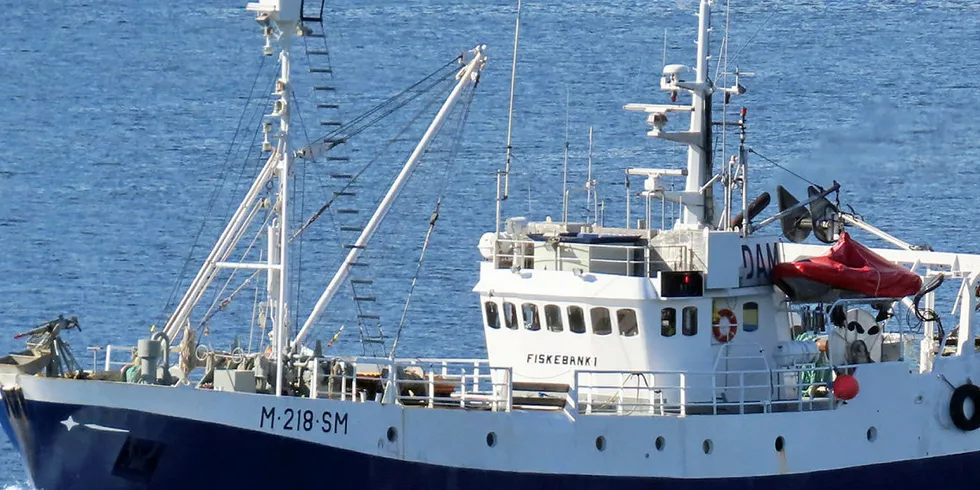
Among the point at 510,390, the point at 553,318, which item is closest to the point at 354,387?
the point at 510,390

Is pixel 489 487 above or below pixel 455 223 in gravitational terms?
below

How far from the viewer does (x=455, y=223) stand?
70688 millimetres

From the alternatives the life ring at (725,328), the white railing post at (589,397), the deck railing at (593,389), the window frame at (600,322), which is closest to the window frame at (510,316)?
the deck railing at (593,389)

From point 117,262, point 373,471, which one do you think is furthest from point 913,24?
point 373,471

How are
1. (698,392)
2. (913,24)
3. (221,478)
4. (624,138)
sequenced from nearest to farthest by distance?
(221,478), (698,392), (624,138), (913,24)

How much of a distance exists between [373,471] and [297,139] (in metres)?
40.1

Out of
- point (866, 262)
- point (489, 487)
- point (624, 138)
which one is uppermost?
point (624, 138)

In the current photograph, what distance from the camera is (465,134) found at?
82.0 metres

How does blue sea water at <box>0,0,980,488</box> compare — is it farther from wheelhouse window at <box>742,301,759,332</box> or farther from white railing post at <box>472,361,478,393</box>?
white railing post at <box>472,361,478,393</box>

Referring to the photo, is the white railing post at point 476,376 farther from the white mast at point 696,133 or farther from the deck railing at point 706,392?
the white mast at point 696,133

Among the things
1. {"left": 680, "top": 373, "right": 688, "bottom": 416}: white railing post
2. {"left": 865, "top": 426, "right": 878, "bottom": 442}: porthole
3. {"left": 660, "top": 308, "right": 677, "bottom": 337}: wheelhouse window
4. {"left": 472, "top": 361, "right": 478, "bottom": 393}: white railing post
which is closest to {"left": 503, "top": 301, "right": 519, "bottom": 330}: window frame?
{"left": 472, "top": 361, "right": 478, "bottom": 393}: white railing post

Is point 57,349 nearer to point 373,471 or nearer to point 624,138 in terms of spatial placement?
point 373,471

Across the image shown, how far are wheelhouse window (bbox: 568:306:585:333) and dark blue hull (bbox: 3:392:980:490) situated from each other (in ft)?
10.0

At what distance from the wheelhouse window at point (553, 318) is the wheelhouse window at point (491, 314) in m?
1.09
